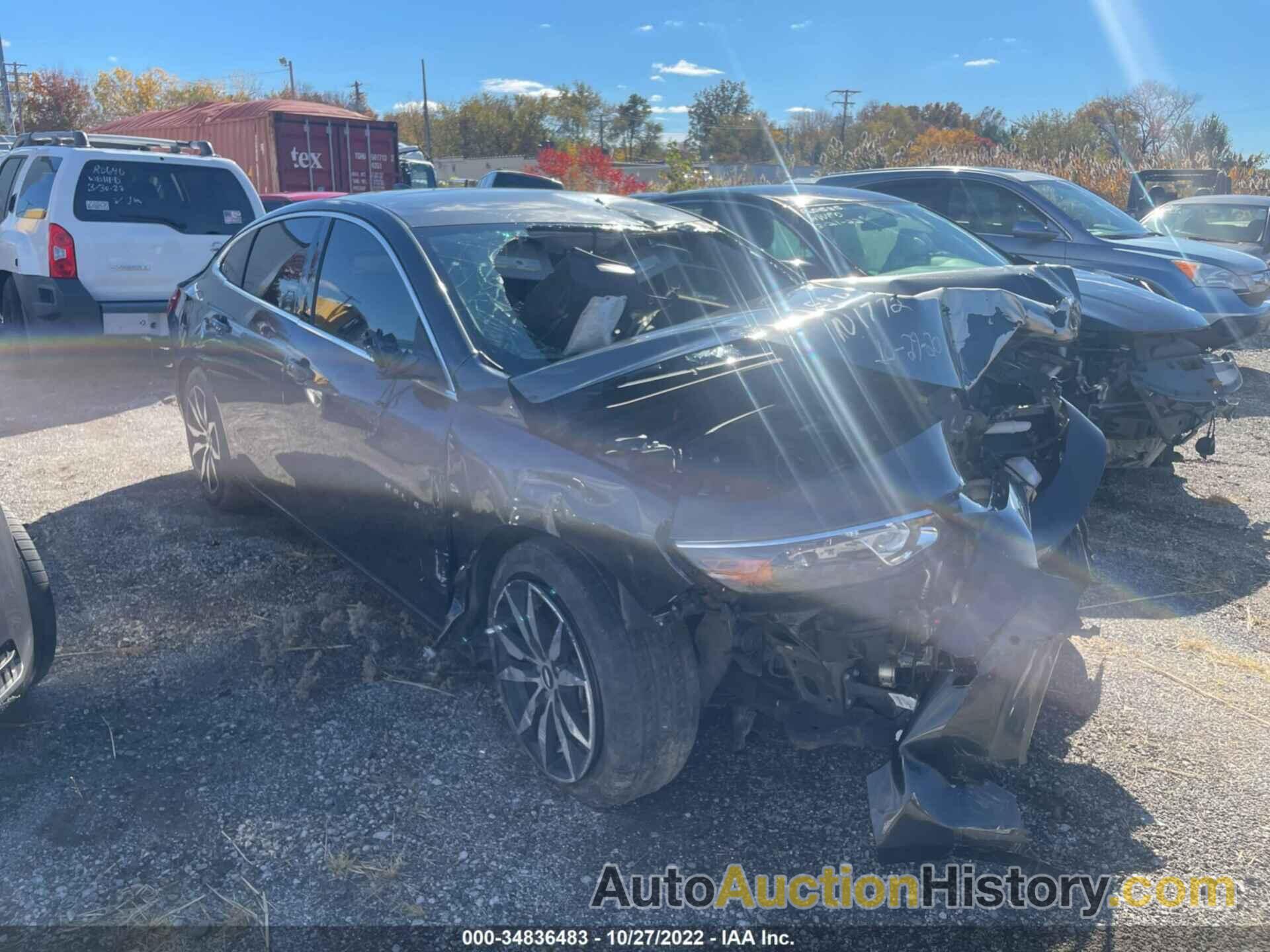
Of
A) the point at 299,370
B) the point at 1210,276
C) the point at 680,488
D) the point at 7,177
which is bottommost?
the point at 680,488

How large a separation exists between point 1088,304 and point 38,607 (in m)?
5.33

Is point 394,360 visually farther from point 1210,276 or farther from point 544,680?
point 1210,276

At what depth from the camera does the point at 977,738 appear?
254 centimetres

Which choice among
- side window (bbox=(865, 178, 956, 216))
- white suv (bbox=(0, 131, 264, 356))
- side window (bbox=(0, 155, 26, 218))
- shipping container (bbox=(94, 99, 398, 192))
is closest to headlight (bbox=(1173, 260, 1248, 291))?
side window (bbox=(865, 178, 956, 216))

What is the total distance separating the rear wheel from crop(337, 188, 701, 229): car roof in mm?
1767

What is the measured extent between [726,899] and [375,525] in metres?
→ 1.90

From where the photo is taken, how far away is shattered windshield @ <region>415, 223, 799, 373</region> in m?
3.42

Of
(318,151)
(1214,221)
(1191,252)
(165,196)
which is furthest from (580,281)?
(318,151)

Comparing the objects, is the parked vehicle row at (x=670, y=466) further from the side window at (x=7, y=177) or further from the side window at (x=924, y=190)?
the side window at (x=7, y=177)

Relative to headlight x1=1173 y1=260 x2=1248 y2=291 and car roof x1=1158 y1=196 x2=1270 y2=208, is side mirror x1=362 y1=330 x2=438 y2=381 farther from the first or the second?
car roof x1=1158 y1=196 x2=1270 y2=208

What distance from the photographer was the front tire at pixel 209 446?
199 inches

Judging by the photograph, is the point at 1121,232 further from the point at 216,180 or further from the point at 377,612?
Result: the point at 216,180

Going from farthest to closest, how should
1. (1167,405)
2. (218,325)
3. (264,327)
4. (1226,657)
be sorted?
(1167,405)
(218,325)
(264,327)
(1226,657)

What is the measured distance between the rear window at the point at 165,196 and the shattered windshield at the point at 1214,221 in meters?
10.4
